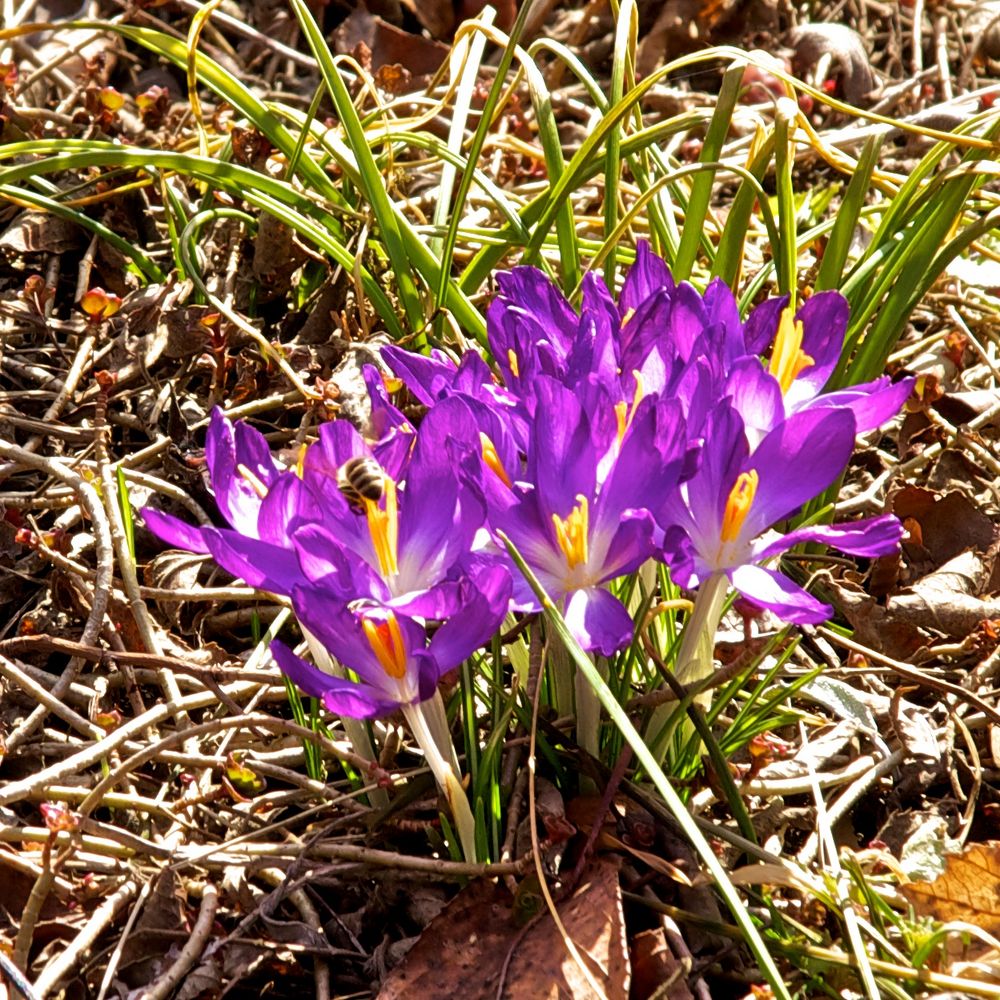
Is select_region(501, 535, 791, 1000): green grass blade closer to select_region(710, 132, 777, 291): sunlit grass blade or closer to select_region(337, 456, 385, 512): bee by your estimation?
select_region(337, 456, 385, 512): bee

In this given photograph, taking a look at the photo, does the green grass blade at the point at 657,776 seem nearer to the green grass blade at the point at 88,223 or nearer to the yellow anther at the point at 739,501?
the yellow anther at the point at 739,501

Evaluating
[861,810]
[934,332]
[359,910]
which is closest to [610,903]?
[359,910]

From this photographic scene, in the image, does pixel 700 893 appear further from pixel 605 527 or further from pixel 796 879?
pixel 605 527

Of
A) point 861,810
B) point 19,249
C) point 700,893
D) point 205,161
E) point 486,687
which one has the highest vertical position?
point 205,161

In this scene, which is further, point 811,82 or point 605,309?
point 811,82

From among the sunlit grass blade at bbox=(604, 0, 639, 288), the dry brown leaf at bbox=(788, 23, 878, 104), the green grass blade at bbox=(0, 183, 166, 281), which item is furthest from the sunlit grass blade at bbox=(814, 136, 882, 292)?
the dry brown leaf at bbox=(788, 23, 878, 104)

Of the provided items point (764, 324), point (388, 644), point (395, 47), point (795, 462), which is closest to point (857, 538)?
point (795, 462)

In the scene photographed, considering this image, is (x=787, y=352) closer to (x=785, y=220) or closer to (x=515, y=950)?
(x=785, y=220)

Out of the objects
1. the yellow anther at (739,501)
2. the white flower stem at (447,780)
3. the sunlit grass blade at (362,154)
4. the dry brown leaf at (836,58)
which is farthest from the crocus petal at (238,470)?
the dry brown leaf at (836,58)
